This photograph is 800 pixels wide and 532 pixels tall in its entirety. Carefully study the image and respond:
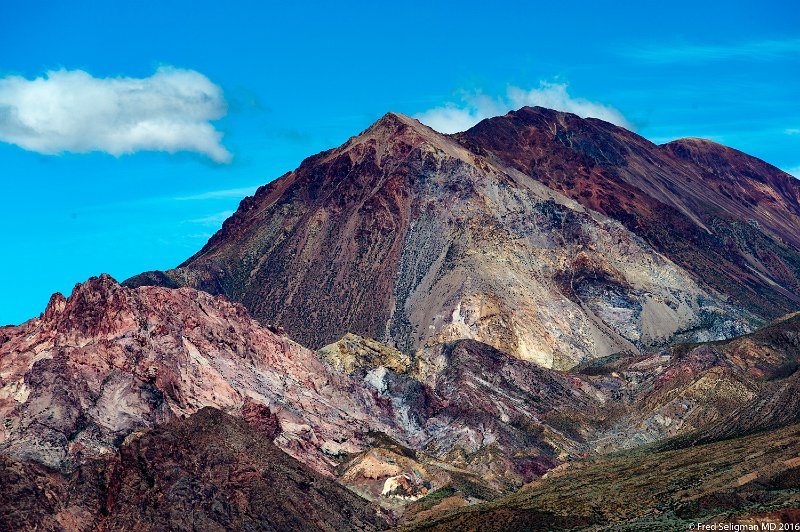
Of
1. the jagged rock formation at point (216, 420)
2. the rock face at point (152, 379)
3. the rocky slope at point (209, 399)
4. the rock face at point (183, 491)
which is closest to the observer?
the rock face at point (183, 491)

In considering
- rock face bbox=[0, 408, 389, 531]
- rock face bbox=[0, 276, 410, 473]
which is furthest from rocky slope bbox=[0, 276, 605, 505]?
rock face bbox=[0, 408, 389, 531]

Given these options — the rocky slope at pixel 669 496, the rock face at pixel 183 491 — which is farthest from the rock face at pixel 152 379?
the rocky slope at pixel 669 496

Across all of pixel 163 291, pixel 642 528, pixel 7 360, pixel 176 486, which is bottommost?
pixel 642 528

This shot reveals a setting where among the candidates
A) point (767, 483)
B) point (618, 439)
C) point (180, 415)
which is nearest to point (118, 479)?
point (180, 415)

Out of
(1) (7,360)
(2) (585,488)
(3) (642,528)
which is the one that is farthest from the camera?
(1) (7,360)

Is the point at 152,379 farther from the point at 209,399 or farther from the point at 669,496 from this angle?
the point at 669,496

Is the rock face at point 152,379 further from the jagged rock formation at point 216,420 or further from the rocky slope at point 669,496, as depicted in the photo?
the rocky slope at point 669,496

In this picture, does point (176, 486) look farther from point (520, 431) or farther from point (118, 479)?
point (520, 431)

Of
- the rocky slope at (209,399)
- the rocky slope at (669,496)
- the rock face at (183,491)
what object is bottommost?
the rocky slope at (669,496)
